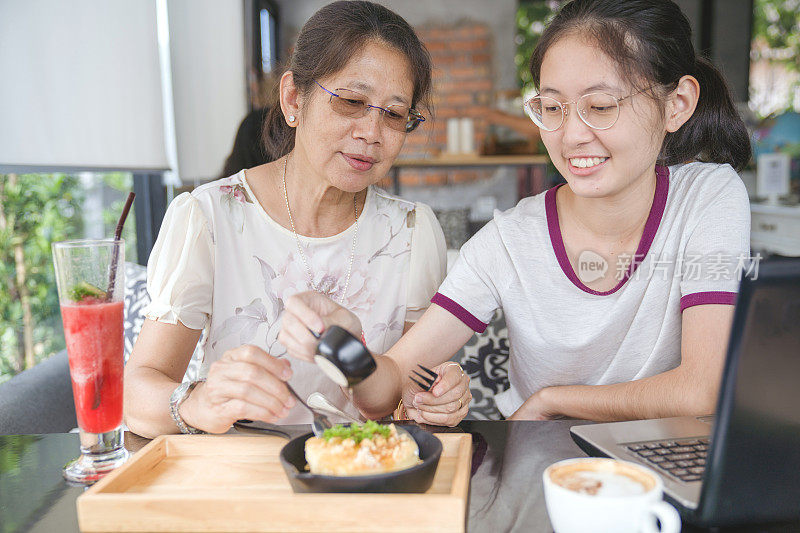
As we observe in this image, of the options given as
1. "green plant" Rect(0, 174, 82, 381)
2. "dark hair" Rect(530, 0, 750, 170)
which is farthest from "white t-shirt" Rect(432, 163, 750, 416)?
"green plant" Rect(0, 174, 82, 381)

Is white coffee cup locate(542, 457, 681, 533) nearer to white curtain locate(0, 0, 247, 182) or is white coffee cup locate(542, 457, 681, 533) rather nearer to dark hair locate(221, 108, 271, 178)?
dark hair locate(221, 108, 271, 178)

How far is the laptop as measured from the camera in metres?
0.55

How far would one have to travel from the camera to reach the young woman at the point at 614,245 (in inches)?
45.0

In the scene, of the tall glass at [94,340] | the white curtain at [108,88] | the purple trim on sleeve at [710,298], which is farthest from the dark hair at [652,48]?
the white curtain at [108,88]

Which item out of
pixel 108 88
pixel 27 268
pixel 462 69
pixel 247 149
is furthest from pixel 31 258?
pixel 462 69

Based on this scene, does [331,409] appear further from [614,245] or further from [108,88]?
[108,88]

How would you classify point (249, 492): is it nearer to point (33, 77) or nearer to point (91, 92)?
point (33, 77)

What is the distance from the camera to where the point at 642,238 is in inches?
50.6

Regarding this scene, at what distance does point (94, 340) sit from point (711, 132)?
120cm

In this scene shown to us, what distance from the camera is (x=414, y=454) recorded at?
757mm

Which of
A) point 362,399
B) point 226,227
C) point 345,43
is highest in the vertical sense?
point 345,43

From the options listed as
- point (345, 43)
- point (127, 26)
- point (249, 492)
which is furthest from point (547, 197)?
point (127, 26)

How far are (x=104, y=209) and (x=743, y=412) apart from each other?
250 cm

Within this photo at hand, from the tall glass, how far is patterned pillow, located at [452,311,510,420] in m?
1.04
